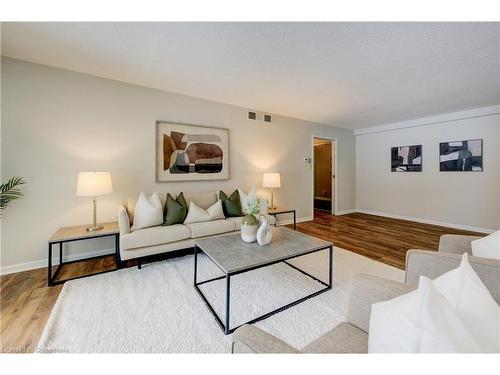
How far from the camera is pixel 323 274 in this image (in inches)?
93.5

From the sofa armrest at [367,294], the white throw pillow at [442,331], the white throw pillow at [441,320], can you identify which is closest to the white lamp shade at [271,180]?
→ the sofa armrest at [367,294]

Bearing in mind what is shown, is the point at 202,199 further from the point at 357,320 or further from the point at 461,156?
the point at 461,156

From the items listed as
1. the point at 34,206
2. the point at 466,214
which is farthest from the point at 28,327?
the point at 466,214

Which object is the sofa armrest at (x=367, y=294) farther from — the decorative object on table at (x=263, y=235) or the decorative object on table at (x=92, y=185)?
the decorative object on table at (x=92, y=185)

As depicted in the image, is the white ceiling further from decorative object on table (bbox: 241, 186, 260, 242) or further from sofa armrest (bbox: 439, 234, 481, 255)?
sofa armrest (bbox: 439, 234, 481, 255)

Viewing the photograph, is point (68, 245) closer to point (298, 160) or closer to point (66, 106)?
point (66, 106)

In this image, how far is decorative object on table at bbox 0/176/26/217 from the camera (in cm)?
228

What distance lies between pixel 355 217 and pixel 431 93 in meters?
3.03

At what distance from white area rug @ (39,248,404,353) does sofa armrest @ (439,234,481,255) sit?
0.69m

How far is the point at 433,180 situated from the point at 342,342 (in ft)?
17.2

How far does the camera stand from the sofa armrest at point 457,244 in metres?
1.70

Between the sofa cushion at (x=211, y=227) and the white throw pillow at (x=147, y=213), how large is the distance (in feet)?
1.29

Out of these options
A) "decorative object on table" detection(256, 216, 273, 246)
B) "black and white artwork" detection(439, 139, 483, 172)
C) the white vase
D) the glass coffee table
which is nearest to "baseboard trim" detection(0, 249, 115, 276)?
the glass coffee table
